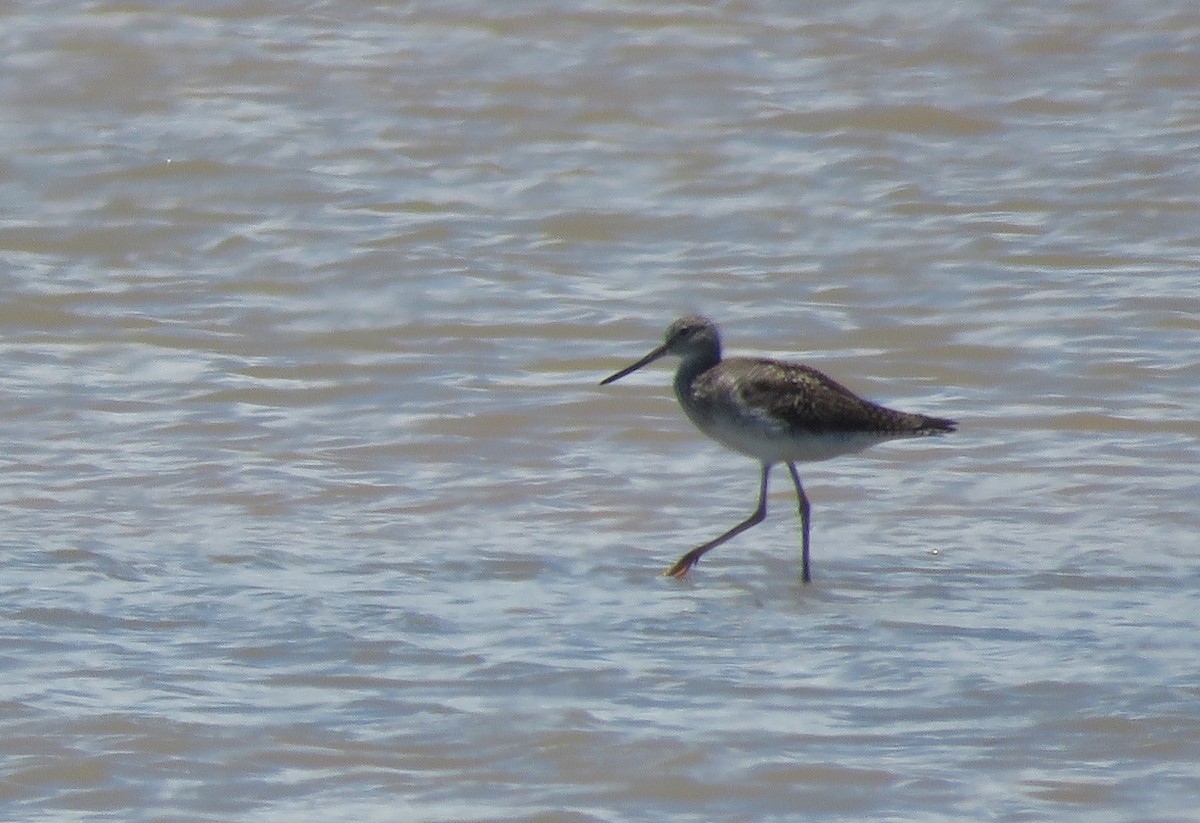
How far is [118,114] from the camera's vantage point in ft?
37.7

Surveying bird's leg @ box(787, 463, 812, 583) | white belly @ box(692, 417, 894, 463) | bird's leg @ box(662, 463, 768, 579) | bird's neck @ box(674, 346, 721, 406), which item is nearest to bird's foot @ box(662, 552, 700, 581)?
bird's leg @ box(662, 463, 768, 579)

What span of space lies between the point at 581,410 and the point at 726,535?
1.46 metres

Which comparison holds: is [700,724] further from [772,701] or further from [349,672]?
[349,672]

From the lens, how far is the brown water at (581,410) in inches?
191

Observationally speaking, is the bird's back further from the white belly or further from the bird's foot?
the bird's foot

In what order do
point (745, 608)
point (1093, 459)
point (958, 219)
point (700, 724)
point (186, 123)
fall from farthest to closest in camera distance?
point (186, 123) → point (958, 219) → point (1093, 459) → point (745, 608) → point (700, 724)

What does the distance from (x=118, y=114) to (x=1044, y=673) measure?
743 cm

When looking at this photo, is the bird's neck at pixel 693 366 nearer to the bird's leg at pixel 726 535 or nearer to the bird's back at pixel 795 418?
the bird's back at pixel 795 418

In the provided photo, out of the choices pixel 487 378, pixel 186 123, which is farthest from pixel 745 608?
pixel 186 123

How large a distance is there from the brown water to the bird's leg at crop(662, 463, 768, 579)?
0.08 m

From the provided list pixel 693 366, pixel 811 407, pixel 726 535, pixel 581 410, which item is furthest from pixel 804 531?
pixel 581 410

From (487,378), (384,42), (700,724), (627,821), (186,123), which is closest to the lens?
(627,821)

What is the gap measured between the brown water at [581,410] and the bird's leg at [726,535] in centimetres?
8

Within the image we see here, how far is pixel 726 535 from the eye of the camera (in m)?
6.57
